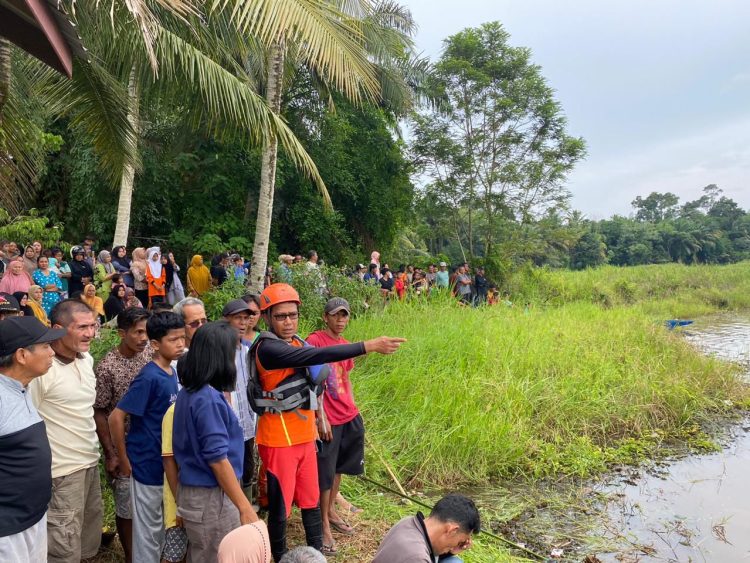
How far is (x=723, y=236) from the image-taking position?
4303 cm

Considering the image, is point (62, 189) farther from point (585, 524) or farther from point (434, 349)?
point (585, 524)

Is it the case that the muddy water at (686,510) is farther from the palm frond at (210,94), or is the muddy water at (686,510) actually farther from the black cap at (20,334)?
the palm frond at (210,94)

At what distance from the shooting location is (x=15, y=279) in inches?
265

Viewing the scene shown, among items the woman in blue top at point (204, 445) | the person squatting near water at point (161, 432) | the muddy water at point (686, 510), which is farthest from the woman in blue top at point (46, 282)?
the muddy water at point (686, 510)

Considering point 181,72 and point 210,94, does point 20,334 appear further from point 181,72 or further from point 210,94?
point 181,72

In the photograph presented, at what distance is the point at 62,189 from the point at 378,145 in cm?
803

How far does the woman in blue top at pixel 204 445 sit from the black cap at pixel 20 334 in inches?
21.2

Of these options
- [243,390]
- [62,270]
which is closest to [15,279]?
[62,270]

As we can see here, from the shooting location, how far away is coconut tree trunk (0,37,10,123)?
4523 millimetres

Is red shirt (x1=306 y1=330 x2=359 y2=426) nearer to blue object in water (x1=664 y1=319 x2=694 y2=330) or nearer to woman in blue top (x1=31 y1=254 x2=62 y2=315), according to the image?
woman in blue top (x1=31 y1=254 x2=62 y2=315)

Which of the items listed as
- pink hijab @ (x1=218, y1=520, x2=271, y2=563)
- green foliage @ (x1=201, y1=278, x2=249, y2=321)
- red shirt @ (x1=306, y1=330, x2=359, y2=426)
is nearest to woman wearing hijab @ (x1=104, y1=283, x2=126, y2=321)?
green foliage @ (x1=201, y1=278, x2=249, y2=321)

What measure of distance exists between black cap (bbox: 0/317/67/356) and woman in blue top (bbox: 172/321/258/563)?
538 millimetres

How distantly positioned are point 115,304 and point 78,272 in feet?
4.88

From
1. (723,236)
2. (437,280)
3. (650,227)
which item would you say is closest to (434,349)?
(437,280)
